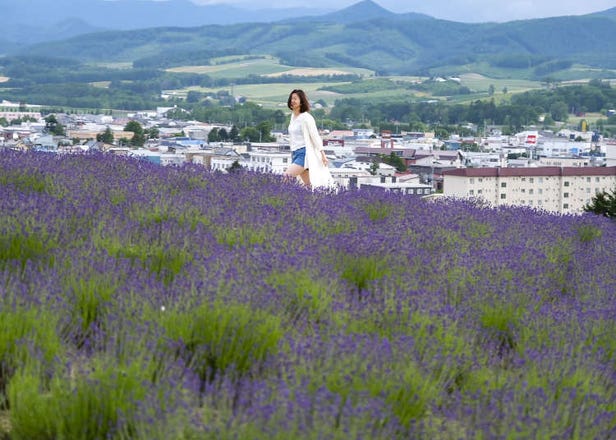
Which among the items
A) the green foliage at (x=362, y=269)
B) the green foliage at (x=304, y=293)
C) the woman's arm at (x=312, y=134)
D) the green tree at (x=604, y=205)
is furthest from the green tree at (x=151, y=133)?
the green foliage at (x=304, y=293)

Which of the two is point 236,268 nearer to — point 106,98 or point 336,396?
point 336,396

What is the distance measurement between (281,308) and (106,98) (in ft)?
616

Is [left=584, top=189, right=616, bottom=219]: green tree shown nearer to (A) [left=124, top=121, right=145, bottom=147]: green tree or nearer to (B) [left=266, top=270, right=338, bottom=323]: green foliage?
(B) [left=266, top=270, right=338, bottom=323]: green foliage

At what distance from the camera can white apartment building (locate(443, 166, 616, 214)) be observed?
6944cm

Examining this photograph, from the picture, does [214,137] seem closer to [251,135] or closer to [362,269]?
[251,135]

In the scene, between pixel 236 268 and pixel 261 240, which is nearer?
pixel 236 268

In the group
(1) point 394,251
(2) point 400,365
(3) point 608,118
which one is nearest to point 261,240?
(1) point 394,251

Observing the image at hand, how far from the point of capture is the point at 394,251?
3.99 metres

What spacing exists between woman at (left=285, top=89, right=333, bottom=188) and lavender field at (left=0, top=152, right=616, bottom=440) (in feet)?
9.67

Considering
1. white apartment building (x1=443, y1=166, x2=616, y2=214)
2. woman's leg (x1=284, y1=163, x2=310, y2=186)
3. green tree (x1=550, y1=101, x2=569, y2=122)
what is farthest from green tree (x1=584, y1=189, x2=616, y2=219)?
green tree (x1=550, y1=101, x2=569, y2=122)

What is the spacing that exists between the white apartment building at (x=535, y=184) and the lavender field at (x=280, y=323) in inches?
2514

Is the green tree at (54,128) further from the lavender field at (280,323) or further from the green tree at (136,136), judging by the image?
the lavender field at (280,323)

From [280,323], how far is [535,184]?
2821 inches

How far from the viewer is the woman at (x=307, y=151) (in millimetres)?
7875
